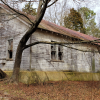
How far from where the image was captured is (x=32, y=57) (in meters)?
10.3

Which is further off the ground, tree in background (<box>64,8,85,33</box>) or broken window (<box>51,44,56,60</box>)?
tree in background (<box>64,8,85,33</box>)

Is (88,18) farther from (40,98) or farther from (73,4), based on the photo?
(40,98)

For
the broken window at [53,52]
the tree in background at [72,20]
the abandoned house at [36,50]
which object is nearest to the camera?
the abandoned house at [36,50]

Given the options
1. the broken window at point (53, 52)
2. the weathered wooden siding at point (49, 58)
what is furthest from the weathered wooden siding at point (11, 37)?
the broken window at point (53, 52)

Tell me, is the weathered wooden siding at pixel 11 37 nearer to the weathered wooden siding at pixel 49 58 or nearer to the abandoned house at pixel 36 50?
the abandoned house at pixel 36 50

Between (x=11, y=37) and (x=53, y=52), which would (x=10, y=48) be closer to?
(x=11, y=37)

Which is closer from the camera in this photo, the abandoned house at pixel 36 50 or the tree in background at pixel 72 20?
the abandoned house at pixel 36 50

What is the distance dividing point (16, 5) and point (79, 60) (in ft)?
26.6

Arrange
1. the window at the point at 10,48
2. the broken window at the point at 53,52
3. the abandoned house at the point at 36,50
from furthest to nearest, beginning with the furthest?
the broken window at the point at 53,52 → the window at the point at 10,48 → the abandoned house at the point at 36,50

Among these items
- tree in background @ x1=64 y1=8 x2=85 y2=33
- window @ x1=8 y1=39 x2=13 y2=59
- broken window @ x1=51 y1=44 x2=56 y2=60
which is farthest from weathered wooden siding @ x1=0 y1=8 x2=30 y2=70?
tree in background @ x1=64 y1=8 x2=85 y2=33

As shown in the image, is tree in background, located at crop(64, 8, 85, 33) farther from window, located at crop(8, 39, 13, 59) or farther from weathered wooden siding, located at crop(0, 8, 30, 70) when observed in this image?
window, located at crop(8, 39, 13, 59)

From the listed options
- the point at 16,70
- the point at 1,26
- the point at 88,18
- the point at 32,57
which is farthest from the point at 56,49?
the point at 88,18

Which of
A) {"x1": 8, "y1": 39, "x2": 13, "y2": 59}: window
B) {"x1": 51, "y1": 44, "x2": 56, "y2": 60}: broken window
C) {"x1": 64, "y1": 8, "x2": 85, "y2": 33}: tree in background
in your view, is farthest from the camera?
{"x1": 64, "y1": 8, "x2": 85, "y2": 33}: tree in background

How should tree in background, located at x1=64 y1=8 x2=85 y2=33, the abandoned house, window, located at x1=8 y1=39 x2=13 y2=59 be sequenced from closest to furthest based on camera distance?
the abandoned house
window, located at x1=8 y1=39 x2=13 y2=59
tree in background, located at x1=64 y1=8 x2=85 y2=33
